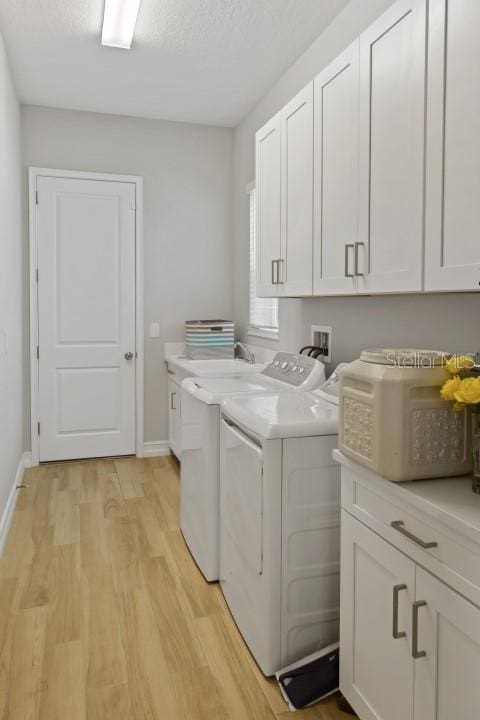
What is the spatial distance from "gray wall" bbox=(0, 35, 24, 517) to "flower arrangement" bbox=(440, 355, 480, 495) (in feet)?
8.09

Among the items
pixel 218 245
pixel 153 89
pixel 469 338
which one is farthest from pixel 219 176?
pixel 469 338

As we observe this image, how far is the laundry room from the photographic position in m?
1.40

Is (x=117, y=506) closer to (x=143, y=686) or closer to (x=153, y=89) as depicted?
(x=143, y=686)

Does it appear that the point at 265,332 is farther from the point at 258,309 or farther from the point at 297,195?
the point at 297,195

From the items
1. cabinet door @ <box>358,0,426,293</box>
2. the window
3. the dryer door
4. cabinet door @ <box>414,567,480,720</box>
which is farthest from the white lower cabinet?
the window

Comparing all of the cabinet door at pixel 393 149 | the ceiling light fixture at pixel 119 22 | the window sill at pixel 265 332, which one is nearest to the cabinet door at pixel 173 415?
the window sill at pixel 265 332

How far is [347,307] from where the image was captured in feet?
9.18

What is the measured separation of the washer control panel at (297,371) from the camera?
2.64 metres

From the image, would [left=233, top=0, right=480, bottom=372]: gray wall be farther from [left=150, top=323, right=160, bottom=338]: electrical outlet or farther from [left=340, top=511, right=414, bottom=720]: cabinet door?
[left=340, top=511, right=414, bottom=720]: cabinet door

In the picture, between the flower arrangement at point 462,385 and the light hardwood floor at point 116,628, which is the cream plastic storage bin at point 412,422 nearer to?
the flower arrangement at point 462,385

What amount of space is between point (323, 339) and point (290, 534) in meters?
1.42

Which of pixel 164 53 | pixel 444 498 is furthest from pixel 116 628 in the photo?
pixel 164 53

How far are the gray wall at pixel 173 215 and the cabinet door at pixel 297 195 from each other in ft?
6.79

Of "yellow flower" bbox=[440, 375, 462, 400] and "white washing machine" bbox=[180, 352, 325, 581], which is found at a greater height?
"yellow flower" bbox=[440, 375, 462, 400]
